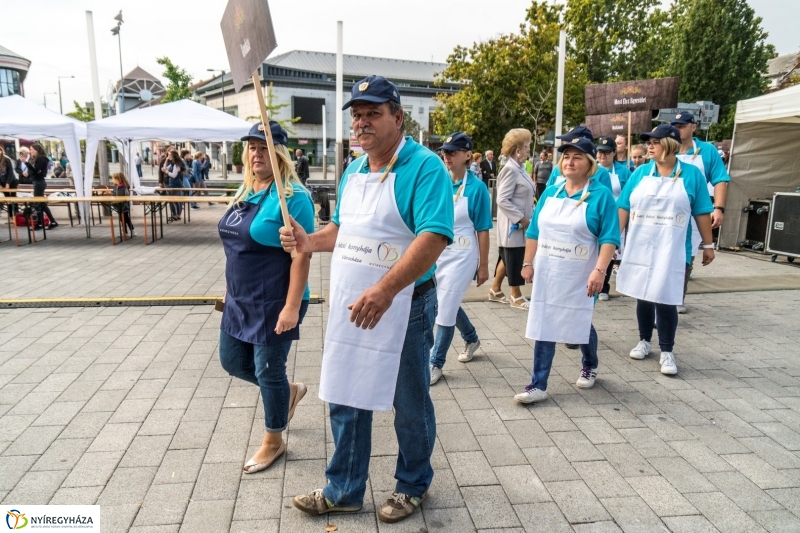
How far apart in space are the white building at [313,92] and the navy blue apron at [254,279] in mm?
61942

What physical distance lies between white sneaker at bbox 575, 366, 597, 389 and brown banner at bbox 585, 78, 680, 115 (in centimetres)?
921

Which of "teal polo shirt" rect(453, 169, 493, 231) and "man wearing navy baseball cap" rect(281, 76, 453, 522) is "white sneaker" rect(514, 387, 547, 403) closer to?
"teal polo shirt" rect(453, 169, 493, 231)

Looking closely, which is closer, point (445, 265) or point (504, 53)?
point (445, 265)

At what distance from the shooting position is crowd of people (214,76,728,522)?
7.98 feet

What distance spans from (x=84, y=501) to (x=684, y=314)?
6.10 metres

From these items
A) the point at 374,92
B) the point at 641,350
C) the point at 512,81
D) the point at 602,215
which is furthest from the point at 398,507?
the point at 512,81

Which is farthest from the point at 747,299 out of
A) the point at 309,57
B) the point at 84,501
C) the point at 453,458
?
the point at 309,57

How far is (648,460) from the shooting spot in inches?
132

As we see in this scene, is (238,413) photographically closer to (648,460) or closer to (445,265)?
(445,265)

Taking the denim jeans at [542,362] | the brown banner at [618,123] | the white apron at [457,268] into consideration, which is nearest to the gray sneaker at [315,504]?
the denim jeans at [542,362]

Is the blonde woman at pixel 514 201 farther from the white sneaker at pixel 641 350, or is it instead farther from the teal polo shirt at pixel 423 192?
the teal polo shirt at pixel 423 192

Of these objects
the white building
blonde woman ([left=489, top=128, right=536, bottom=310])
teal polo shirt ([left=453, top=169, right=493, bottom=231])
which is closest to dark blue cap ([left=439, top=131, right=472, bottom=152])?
teal polo shirt ([left=453, top=169, right=493, bottom=231])

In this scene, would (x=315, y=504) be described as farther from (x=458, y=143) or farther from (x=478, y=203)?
(x=458, y=143)

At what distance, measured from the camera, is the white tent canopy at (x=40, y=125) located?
12477 mm
